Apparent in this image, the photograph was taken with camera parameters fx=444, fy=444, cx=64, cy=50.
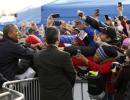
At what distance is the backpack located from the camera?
25.1ft

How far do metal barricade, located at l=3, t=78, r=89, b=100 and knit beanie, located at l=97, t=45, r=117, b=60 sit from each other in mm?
891

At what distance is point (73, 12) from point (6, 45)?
32.7 ft

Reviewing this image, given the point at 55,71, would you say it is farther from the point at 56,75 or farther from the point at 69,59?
the point at 69,59

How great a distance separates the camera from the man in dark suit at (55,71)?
6953mm

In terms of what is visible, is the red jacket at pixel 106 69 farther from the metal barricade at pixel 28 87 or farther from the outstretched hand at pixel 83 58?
the metal barricade at pixel 28 87

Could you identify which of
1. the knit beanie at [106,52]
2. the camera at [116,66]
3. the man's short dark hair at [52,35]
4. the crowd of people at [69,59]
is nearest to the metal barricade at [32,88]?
the crowd of people at [69,59]

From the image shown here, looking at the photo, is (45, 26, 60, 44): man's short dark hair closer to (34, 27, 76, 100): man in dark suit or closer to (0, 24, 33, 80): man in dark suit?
(34, 27, 76, 100): man in dark suit

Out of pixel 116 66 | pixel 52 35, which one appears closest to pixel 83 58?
pixel 116 66

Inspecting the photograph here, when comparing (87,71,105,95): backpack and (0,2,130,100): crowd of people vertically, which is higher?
(0,2,130,100): crowd of people

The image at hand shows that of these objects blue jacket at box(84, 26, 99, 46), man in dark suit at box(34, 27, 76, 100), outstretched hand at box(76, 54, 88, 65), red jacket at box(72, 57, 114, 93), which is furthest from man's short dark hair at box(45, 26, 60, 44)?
blue jacket at box(84, 26, 99, 46)

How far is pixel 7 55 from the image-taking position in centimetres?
801

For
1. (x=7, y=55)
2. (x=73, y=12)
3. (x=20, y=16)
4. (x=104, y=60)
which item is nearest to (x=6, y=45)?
(x=7, y=55)

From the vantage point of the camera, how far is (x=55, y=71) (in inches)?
277

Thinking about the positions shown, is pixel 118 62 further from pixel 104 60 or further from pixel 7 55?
pixel 7 55
